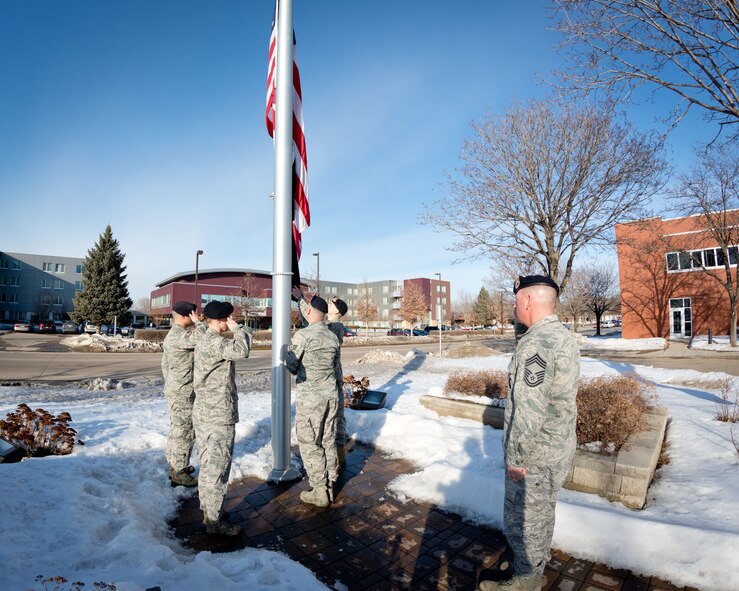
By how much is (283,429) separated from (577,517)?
10.1 ft

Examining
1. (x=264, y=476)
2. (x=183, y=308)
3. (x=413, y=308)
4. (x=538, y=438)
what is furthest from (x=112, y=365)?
(x=413, y=308)

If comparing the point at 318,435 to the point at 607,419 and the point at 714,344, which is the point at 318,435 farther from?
the point at 714,344

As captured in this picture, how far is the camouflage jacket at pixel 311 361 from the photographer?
442 cm

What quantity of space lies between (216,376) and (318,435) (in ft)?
4.05

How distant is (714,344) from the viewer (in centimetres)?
2347

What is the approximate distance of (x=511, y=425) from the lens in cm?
280

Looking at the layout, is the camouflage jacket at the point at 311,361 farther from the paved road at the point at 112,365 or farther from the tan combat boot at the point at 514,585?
the paved road at the point at 112,365

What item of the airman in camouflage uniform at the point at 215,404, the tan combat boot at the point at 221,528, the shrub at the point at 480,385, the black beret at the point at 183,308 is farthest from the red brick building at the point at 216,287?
the tan combat boot at the point at 221,528

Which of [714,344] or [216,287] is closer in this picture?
[714,344]

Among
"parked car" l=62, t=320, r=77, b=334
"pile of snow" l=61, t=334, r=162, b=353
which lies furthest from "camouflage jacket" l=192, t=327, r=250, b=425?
"parked car" l=62, t=320, r=77, b=334

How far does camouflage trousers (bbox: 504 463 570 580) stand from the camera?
2777 mm

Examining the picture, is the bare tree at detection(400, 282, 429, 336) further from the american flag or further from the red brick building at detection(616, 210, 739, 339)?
the american flag

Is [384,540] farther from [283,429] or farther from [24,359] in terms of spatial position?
[24,359]

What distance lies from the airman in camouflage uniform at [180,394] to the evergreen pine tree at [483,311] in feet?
226
